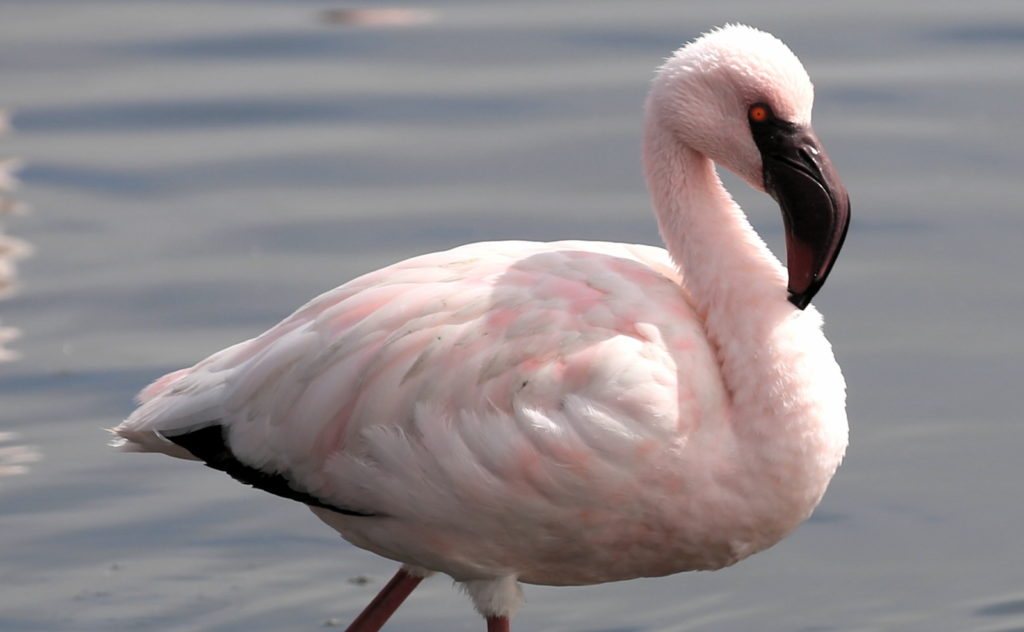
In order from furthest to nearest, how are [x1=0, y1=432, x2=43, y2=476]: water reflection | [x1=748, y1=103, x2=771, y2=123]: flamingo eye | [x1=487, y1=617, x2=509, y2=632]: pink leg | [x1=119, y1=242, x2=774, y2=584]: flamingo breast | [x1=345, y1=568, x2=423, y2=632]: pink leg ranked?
[x1=0, y1=432, x2=43, y2=476]: water reflection
[x1=345, y1=568, x2=423, y2=632]: pink leg
[x1=487, y1=617, x2=509, y2=632]: pink leg
[x1=748, y1=103, x2=771, y2=123]: flamingo eye
[x1=119, y1=242, x2=774, y2=584]: flamingo breast

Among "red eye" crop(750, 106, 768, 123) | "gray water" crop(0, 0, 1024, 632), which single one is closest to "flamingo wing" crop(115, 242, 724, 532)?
"red eye" crop(750, 106, 768, 123)

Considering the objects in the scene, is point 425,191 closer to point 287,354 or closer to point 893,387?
point 893,387

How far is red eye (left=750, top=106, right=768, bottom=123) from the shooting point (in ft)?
18.1

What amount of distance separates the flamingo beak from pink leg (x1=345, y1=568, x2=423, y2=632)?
1.82 metres

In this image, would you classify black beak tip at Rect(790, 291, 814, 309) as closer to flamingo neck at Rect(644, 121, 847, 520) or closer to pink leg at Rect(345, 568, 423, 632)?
flamingo neck at Rect(644, 121, 847, 520)

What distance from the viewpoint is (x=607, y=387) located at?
538cm

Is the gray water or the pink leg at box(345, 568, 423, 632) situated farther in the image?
the gray water

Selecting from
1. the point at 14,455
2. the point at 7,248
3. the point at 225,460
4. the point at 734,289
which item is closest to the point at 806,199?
the point at 734,289

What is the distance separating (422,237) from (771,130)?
14.1ft

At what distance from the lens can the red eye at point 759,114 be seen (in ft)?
18.1

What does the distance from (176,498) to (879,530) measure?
2.90m

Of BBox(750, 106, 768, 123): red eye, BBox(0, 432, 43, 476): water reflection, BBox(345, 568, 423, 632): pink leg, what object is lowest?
BBox(345, 568, 423, 632): pink leg

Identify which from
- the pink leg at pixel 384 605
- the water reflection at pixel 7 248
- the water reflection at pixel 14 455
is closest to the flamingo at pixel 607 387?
the pink leg at pixel 384 605

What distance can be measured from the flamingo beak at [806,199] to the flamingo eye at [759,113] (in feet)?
0.10
